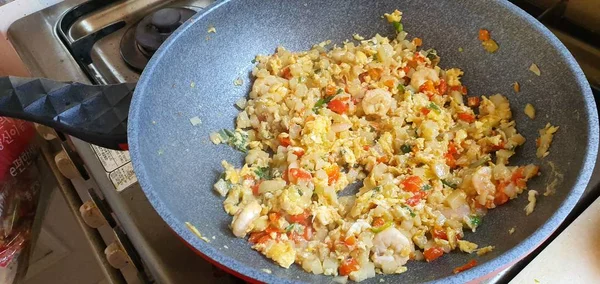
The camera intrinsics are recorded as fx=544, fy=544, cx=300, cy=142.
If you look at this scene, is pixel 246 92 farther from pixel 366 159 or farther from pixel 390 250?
pixel 390 250

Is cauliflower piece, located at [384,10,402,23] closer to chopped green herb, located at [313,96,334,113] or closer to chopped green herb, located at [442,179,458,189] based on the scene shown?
chopped green herb, located at [313,96,334,113]

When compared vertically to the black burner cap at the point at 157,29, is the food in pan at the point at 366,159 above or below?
below

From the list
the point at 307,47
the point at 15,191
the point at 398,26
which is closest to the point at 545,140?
the point at 398,26

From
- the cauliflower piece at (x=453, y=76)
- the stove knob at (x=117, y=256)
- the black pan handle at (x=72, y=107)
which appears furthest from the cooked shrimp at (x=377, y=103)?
the stove knob at (x=117, y=256)

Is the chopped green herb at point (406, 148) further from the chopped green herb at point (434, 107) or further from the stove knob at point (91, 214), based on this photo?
the stove knob at point (91, 214)

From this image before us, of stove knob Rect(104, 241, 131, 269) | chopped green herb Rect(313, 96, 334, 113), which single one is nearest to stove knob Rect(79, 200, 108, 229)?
stove knob Rect(104, 241, 131, 269)

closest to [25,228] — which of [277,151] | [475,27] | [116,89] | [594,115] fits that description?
[116,89]
